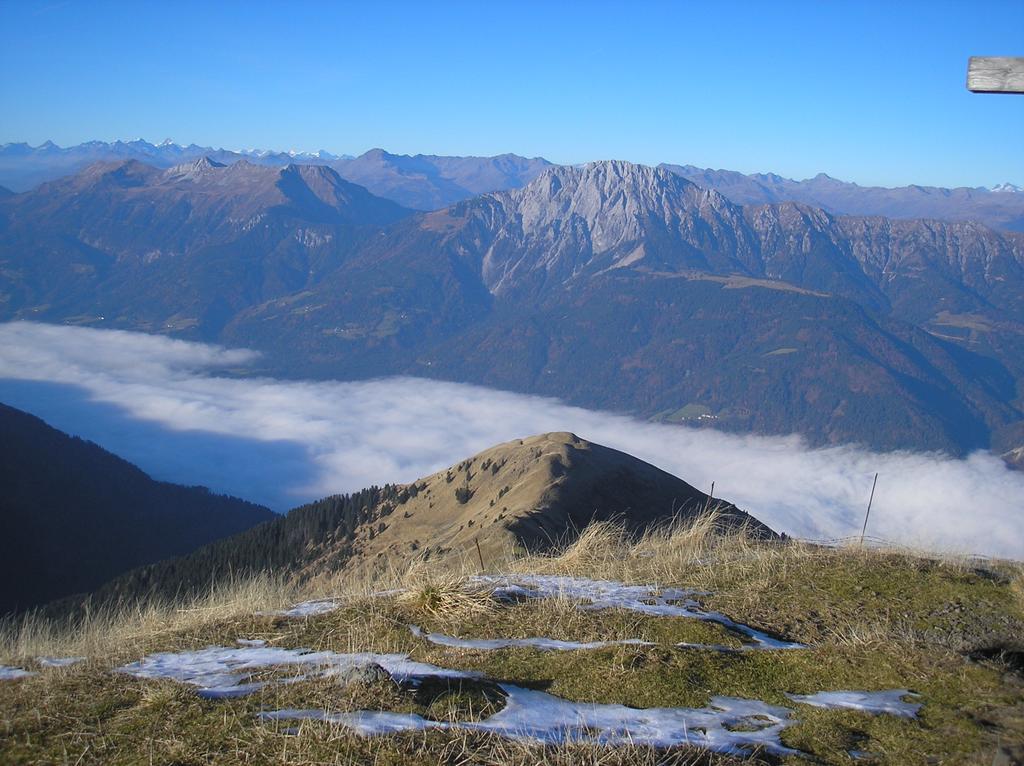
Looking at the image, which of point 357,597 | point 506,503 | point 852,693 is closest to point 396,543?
point 506,503

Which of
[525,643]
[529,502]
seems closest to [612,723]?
[525,643]

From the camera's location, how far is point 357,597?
9.05m

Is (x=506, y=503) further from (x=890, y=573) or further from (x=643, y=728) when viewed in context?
(x=643, y=728)

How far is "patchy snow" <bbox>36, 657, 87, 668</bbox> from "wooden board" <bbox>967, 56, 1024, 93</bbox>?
10380 millimetres

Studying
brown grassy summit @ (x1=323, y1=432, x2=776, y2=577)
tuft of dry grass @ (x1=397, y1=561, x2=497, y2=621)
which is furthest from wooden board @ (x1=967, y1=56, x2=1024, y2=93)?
brown grassy summit @ (x1=323, y1=432, x2=776, y2=577)

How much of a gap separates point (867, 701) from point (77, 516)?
4784 inches

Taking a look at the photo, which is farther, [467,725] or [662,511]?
[662,511]

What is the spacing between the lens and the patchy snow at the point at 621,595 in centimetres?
781

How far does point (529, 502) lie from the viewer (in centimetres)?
3472

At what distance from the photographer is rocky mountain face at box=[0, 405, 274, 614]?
95.0 m

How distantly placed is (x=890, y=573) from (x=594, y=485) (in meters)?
27.8

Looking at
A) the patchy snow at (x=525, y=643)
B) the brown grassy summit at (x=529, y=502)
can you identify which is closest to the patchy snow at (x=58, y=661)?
the patchy snow at (x=525, y=643)

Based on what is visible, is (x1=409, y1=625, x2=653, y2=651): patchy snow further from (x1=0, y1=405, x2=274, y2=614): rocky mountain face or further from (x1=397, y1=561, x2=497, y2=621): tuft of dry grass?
(x1=0, y1=405, x2=274, y2=614): rocky mountain face

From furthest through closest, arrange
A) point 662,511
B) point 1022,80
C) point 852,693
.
Answer: 1. point 662,511
2. point 1022,80
3. point 852,693
